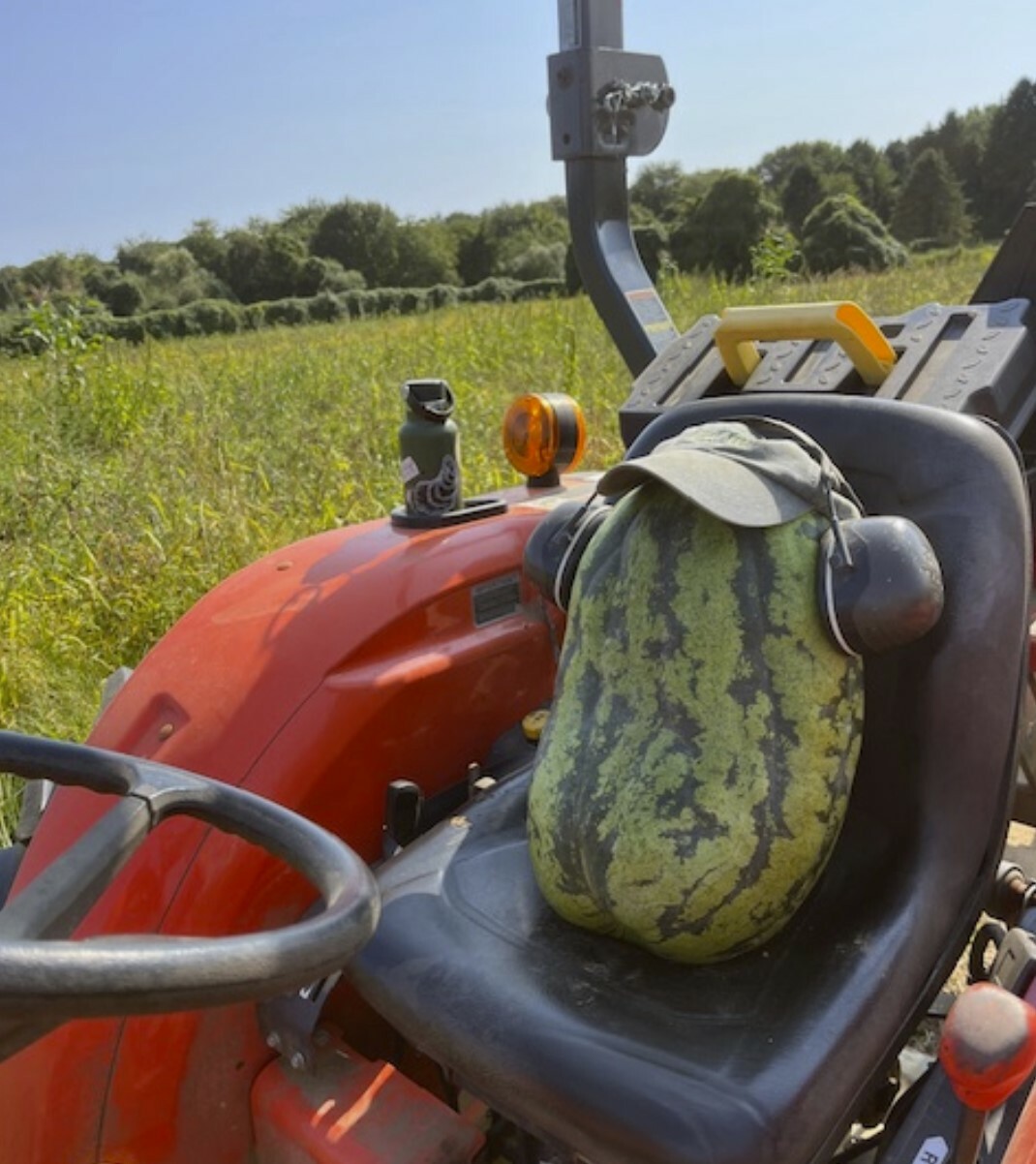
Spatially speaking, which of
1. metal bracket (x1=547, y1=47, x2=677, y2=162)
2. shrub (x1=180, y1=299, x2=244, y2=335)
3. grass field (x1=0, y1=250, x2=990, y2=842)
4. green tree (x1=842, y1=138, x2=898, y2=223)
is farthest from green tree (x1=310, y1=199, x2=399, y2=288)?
metal bracket (x1=547, y1=47, x2=677, y2=162)

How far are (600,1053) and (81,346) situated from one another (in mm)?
4566

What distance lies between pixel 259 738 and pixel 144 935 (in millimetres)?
418

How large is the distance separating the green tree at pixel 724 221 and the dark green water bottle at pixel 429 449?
16547 mm

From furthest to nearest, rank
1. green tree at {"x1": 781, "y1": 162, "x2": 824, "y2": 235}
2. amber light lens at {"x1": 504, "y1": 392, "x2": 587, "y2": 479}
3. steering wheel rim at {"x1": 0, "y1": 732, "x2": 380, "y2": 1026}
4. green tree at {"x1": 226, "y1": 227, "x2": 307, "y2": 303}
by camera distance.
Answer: green tree at {"x1": 226, "y1": 227, "x2": 307, "y2": 303} < green tree at {"x1": 781, "y1": 162, "x2": 824, "y2": 235} < amber light lens at {"x1": 504, "y1": 392, "x2": 587, "y2": 479} < steering wheel rim at {"x1": 0, "y1": 732, "x2": 380, "y2": 1026}

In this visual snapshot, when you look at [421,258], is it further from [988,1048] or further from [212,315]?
[988,1048]

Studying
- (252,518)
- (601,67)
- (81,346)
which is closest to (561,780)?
(601,67)

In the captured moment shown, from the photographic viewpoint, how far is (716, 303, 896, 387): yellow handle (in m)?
1.33

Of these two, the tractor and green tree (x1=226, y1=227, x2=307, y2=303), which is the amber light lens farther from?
green tree (x1=226, y1=227, x2=307, y2=303)

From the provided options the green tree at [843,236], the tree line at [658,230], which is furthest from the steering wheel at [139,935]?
the green tree at [843,236]

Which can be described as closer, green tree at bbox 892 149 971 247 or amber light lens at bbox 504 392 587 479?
amber light lens at bbox 504 392 587 479

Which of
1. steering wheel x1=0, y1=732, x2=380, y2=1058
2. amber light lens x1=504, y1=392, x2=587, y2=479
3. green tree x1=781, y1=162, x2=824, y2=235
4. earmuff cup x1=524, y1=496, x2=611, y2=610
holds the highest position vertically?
green tree x1=781, y1=162, x2=824, y2=235

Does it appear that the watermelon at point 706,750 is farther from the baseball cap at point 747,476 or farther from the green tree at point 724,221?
the green tree at point 724,221

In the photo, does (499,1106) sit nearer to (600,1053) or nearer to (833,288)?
(600,1053)

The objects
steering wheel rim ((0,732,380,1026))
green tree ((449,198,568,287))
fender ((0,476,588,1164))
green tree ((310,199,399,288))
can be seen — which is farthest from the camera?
green tree ((310,199,399,288))
